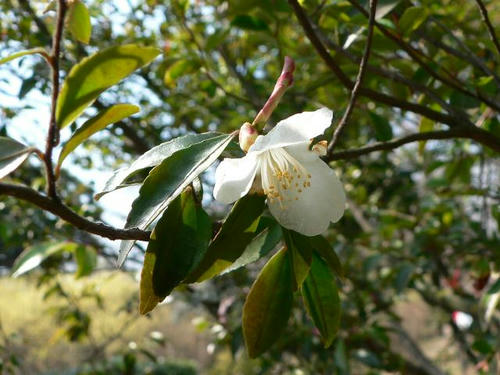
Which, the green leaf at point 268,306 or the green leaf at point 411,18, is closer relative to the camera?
the green leaf at point 268,306

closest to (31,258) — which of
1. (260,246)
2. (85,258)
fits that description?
(85,258)

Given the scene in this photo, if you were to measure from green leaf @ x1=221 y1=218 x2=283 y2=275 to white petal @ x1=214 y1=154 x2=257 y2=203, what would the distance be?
8cm

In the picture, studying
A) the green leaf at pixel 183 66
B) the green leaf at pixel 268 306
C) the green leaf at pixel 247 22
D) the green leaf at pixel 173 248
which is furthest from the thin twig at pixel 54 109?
the green leaf at pixel 183 66

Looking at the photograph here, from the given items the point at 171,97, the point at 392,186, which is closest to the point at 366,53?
the point at 171,97

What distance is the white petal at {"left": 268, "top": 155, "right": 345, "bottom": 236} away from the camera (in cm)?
61

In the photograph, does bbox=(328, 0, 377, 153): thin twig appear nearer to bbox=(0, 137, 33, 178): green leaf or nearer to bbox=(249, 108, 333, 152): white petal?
bbox=(249, 108, 333, 152): white petal

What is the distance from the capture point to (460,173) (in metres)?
1.76

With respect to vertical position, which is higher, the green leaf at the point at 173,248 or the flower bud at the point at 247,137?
the flower bud at the point at 247,137

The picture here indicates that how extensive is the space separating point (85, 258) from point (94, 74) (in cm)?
97

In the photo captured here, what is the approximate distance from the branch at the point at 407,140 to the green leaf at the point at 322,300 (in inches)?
5.9

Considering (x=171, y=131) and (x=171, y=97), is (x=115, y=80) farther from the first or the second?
(x=171, y=131)

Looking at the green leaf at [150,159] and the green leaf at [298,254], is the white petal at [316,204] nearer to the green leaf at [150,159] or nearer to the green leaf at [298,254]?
the green leaf at [298,254]

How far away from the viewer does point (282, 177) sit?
0.66 m

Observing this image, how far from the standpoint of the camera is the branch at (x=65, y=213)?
44cm
